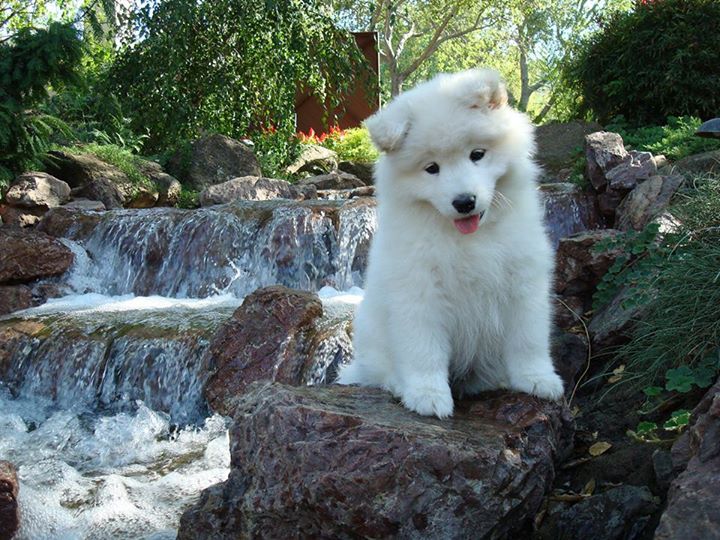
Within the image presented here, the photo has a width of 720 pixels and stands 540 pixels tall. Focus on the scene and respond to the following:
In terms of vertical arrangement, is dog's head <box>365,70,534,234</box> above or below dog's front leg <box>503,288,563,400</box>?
above

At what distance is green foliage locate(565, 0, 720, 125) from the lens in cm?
977

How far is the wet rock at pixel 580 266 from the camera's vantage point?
5219 mm

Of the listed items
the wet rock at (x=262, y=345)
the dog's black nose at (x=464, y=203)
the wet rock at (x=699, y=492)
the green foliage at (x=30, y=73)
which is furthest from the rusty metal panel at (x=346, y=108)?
the wet rock at (x=699, y=492)

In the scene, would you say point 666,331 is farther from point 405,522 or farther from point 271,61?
point 271,61

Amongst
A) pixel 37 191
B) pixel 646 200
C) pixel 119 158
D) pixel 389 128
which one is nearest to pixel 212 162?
pixel 119 158

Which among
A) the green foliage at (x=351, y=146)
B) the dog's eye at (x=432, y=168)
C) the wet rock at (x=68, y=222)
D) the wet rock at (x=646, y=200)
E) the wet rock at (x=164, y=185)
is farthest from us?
the green foliage at (x=351, y=146)

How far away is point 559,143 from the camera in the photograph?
10.6 meters

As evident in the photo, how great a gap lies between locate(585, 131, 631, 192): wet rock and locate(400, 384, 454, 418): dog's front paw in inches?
198

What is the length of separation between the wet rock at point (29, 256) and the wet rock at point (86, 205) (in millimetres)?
1258

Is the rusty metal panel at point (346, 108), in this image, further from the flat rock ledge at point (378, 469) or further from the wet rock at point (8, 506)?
the flat rock ledge at point (378, 469)

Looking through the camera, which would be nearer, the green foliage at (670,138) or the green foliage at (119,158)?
the green foliage at (670,138)

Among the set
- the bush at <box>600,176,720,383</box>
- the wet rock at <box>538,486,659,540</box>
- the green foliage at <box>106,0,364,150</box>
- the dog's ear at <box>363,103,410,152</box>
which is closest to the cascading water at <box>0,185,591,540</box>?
the wet rock at <box>538,486,659,540</box>

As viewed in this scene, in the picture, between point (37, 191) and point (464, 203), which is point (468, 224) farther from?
point (37, 191)

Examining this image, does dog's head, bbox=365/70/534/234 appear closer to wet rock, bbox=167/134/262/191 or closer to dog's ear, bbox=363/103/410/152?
dog's ear, bbox=363/103/410/152
